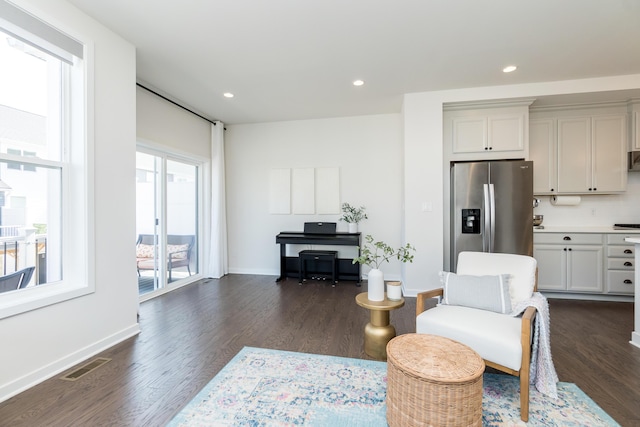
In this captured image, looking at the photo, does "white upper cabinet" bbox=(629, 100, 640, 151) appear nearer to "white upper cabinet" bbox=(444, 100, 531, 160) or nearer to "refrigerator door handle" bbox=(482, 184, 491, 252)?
"white upper cabinet" bbox=(444, 100, 531, 160)

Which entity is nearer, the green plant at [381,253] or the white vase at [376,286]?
the white vase at [376,286]

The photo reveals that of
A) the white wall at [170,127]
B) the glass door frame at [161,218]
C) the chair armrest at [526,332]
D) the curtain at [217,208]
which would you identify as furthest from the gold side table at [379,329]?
the white wall at [170,127]

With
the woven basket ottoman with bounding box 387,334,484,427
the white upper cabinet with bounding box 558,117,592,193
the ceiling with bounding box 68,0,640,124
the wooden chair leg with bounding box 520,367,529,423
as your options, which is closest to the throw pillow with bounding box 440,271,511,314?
the wooden chair leg with bounding box 520,367,529,423

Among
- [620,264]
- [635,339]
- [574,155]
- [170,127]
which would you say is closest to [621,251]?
[620,264]

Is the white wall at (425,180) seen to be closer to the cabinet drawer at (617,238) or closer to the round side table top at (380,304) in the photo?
the cabinet drawer at (617,238)

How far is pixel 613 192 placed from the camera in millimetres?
3730

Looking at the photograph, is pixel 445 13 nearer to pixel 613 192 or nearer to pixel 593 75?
pixel 593 75

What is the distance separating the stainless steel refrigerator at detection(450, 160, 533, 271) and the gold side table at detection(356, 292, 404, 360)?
183 centimetres

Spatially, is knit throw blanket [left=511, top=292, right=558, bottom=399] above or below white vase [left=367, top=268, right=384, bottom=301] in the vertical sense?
below

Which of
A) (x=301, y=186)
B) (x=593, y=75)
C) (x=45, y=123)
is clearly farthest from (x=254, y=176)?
(x=593, y=75)

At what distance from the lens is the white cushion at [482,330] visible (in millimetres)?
1606

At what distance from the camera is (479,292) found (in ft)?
6.79

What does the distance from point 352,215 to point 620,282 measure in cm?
348

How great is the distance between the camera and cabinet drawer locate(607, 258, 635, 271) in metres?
3.46
